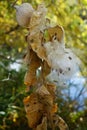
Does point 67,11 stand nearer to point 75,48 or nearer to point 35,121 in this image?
point 75,48

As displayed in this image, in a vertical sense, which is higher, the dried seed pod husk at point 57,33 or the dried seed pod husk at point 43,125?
the dried seed pod husk at point 57,33

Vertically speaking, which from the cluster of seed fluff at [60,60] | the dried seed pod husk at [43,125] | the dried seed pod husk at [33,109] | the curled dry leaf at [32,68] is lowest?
the dried seed pod husk at [43,125]

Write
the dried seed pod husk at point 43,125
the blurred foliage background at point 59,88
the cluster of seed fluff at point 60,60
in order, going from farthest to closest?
the blurred foliage background at point 59,88 < the dried seed pod husk at point 43,125 < the cluster of seed fluff at point 60,60

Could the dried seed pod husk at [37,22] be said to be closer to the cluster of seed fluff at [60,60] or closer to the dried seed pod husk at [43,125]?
the cluster of seed fluff at [60,60]

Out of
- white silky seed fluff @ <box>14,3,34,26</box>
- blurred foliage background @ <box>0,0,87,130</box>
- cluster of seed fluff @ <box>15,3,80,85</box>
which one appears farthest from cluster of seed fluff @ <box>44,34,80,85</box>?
blurred foliage background @ <box>0,0,87,130</box>

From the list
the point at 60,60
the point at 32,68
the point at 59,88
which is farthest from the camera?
the point at 59,88

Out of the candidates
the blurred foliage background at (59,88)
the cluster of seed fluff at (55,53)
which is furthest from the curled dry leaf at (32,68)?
the blurred foliage background at (59,88)

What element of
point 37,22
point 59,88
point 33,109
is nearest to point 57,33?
point 37,22

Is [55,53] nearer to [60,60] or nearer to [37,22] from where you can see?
[60,60]
